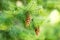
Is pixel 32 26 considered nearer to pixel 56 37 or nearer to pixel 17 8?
pixel 17 8

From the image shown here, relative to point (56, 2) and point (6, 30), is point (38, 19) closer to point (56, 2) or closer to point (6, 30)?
point (6, 30)

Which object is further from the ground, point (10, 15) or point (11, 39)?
point (10, 15)

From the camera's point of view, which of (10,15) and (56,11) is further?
(56,11)

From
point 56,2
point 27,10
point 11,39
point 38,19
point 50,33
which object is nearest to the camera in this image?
point 27,10

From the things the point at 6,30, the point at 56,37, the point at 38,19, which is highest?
the point at 38,19

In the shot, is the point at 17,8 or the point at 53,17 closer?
the point at 17,8

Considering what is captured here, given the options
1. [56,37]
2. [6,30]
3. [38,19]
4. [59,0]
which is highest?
[38,19]

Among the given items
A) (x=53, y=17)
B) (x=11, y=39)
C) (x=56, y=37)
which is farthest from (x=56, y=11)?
(x=11, y=39)

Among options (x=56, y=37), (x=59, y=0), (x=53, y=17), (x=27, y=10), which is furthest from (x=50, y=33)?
(x=27, y=10)

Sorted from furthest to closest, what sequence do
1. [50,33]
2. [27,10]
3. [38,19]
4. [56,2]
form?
1. [56,2]
2. [50,33]
3. [38,19]
4. [27,10]
